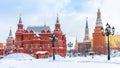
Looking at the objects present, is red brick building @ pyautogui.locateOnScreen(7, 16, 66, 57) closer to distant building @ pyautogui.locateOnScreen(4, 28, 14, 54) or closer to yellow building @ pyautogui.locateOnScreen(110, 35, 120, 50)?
distant building @ pyautogui.locateOnScreen(4, 28, 14, 54)

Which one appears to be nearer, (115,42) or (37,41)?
(37,41)

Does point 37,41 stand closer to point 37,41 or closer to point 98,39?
point 37,41

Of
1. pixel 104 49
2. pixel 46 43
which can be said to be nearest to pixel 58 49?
pixel 46 43

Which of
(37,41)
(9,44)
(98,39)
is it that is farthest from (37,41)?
(98,39)

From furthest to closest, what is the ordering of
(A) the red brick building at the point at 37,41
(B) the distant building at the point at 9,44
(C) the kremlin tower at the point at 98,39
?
(C) the kremlin tower at the point at 98,39, (B) the distant building at the point at 9,44, (A) the red brick building at the point at 37,41

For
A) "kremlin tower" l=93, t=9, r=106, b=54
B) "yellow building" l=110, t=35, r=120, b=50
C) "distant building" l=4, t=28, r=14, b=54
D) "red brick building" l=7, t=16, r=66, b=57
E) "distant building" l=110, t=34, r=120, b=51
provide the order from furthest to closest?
1. "yellow building" l=110, t=35, r=120, b=50
2. "distant building" l=110, t=34, r=120, b=51
3. "kremlin tower" l=93, t=9, r=106, b=54
4. "distant building" l=4, t=28, r=14, b=54
5. "red brick building" l=7, t=16, r=66, b=57

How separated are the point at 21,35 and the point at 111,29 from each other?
172ft

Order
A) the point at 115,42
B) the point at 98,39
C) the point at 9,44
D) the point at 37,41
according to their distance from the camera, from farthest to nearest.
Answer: the point at 115,42, the point at 98,39, the point at 9,44, the point at 37,41

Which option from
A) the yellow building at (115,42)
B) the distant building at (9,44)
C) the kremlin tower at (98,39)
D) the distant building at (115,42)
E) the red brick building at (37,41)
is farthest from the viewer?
the yellow building at (115,42)

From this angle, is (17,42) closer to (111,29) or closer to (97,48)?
(97,48)

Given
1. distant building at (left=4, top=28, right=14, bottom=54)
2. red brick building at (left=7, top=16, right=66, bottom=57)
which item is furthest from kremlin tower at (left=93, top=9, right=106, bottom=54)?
distant building at (left=4, top=28, right=14, bottom=54)

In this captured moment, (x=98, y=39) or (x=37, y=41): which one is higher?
(x=98, y=39)

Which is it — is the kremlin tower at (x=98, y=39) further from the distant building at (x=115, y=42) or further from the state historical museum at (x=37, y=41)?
the state historical museum at (x=37, y=41)

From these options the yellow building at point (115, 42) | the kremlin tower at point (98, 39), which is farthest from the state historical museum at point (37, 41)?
the yellow building at point (115, 42)
